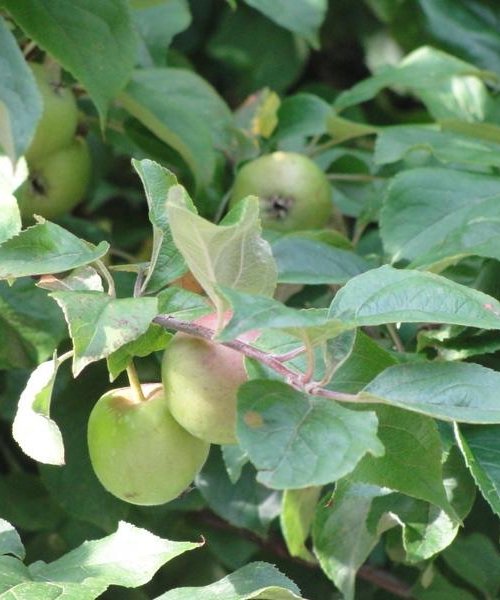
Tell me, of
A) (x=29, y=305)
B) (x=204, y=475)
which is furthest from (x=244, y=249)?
(x=204, y=475)

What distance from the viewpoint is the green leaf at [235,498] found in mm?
1243

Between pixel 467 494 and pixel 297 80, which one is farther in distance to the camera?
pixel 297 80

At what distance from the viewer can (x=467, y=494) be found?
36.2 inches

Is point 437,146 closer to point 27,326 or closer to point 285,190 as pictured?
point 285,190

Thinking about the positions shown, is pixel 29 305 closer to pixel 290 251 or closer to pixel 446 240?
pixel 290 251

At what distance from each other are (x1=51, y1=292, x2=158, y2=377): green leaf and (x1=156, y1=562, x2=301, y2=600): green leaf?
0.19 metres

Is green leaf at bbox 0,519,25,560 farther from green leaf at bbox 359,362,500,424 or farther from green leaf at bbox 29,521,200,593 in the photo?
green leaf at bbox 359,362,500,424

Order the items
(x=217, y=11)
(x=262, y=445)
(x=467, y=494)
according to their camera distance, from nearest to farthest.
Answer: (x=262, y=445) < (x=467, y=494) < (x=217, y=11)

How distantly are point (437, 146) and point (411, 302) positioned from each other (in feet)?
1.74

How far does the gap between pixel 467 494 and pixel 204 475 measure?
40 centimetres

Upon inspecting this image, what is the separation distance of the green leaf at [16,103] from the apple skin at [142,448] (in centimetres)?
30

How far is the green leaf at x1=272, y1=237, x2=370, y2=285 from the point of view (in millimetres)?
1039

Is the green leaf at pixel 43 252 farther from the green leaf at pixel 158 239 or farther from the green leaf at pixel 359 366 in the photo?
the green leaf at pixel 359 366

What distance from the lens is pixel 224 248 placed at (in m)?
0.65
